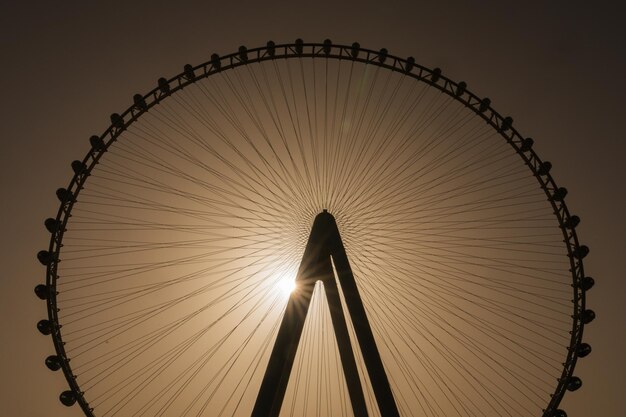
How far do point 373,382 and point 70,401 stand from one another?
849cm

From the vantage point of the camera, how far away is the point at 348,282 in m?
13.1

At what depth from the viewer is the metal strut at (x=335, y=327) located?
10977mm

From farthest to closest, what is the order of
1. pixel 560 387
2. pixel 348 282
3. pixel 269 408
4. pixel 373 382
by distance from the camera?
pixel 560 387 < pixel 348 282 < pixel 373 382 < pixel 269 408

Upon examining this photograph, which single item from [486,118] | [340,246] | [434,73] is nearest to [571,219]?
[486,118]

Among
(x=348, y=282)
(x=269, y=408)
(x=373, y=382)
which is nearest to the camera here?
(x=269, y=408)

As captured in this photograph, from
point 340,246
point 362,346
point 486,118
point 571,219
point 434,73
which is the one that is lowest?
point 362,346

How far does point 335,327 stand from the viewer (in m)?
13.1

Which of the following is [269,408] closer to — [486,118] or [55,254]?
[55,254]

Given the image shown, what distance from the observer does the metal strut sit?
36.0ft

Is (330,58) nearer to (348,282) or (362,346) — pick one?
(348,282)

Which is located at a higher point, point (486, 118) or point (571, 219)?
point (486, 118)

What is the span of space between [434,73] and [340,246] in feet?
21.3

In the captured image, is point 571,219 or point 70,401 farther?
point 571,219

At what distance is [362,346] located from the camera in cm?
1222
